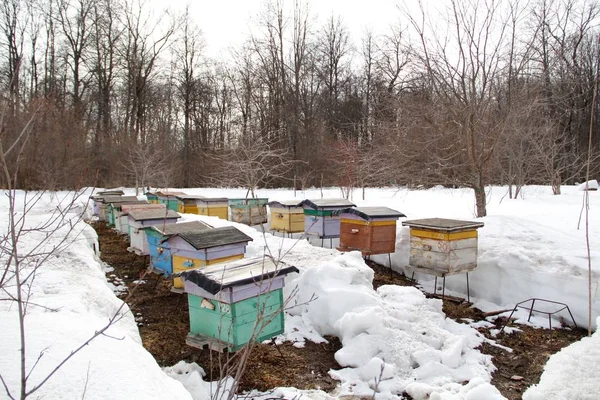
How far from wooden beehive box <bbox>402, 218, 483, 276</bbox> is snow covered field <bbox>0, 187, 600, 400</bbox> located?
63 centimetres

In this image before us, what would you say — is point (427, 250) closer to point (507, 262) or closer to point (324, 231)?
point (507, 262)

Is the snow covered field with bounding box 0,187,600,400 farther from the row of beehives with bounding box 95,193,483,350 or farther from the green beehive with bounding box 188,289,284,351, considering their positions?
the row of beehives with bounding box 95,193,483,350

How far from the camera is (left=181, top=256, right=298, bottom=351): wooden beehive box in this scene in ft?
12.1

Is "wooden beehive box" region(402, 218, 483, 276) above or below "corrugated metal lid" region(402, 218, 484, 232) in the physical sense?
below

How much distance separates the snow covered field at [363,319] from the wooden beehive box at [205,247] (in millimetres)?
→ 701

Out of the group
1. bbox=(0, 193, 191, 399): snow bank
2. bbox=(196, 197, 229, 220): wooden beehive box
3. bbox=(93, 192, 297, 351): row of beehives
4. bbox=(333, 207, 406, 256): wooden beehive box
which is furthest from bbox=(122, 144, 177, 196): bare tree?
bbox=(0, 193, 191, 399): snow bank

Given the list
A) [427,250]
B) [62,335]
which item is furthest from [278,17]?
[62,335]

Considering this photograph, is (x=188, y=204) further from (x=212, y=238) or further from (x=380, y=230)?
(x=212, y=238)

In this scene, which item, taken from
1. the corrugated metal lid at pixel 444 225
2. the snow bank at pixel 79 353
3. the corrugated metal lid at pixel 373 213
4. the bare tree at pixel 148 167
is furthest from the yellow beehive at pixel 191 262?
the bare tree at pixel 148 167

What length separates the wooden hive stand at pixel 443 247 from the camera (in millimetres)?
6039

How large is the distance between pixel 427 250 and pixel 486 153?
12.6ft

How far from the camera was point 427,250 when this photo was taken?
6.30 metres

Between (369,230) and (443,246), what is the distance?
1.48m

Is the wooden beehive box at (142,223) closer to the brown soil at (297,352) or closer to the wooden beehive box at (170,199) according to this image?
the brown soil at (297,352)
